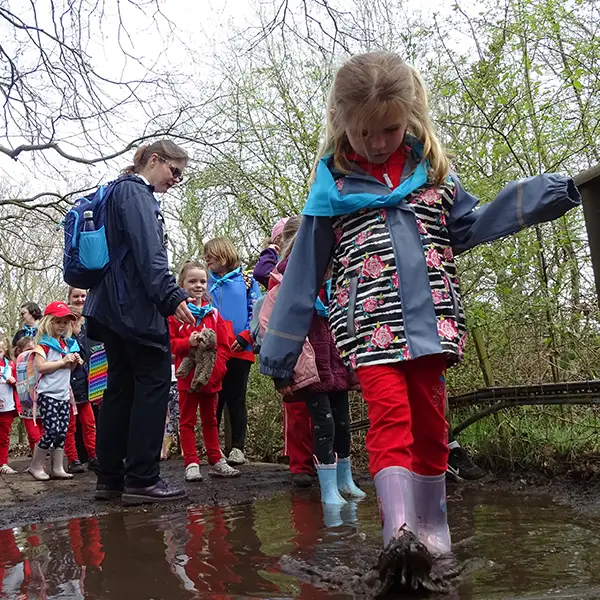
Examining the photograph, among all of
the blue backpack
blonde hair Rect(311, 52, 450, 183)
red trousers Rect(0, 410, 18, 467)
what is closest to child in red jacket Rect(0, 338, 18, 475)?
red trousers Rect(0, 410, 18, 467)

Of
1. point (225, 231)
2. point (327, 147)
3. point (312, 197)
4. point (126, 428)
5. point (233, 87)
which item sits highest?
point (233, 87)

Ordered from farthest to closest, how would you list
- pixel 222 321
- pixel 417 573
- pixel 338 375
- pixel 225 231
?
pixel 225 231 < pixel 222 321 < pixel 338 375 < pixel 417 573

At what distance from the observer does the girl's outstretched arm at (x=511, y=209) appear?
104 inches

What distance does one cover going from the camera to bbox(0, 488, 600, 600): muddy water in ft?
7.43

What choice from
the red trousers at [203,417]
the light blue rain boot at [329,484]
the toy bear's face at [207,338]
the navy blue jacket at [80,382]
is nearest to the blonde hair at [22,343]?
the navy blue jacket at [80,382]

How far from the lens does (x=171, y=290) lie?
14.2 feet

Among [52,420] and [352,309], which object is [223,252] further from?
[352,309]

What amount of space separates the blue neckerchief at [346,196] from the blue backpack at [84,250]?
2.06 m

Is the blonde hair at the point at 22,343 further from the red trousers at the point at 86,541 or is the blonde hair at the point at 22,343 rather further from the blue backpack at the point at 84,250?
the red trousers at the point at 86,541

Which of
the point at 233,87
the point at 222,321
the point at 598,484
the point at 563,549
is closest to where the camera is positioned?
the point at 563,549

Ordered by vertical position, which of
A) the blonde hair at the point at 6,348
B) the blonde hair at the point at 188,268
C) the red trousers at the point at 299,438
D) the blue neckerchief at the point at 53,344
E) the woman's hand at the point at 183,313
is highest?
the blonde hair at the point at 188,268

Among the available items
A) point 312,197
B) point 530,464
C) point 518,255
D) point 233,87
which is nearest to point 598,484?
point 530,464

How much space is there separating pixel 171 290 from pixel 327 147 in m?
1.70

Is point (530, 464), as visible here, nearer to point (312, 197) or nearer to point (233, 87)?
point (312, 197)
